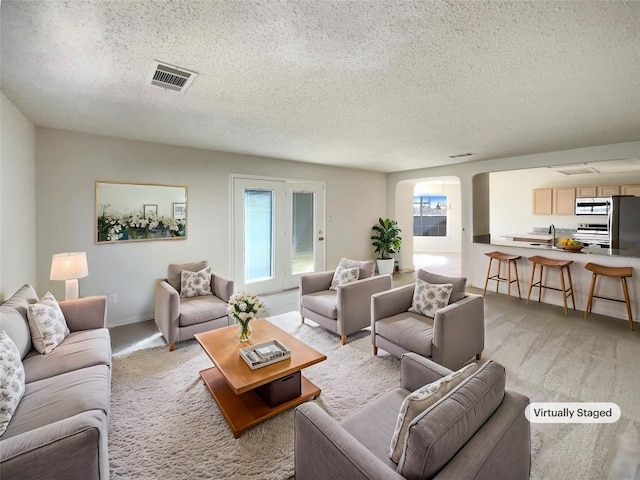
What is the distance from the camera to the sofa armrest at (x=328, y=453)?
3.60ft

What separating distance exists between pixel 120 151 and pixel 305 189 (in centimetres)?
303

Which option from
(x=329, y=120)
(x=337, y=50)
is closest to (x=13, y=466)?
(x=337, y=50)

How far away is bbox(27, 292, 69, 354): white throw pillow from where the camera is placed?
221 cm

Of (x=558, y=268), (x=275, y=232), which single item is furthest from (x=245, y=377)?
(x=558, y=268)

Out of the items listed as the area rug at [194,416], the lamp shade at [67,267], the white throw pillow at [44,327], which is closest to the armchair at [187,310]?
the area rug at [194,416]

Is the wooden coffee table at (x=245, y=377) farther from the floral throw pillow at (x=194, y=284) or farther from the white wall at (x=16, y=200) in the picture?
the white wall at (x=16, y=200)

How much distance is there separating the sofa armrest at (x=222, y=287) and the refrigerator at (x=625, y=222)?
6.32m

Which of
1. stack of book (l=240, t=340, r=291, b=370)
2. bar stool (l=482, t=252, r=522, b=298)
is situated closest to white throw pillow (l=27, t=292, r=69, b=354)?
stack of book (l=240, t=340, r=291, b=370)

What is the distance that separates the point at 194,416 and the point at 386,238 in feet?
18.3

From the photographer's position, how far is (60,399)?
5.49 feet

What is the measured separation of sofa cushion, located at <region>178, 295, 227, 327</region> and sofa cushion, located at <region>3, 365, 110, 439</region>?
121 cm

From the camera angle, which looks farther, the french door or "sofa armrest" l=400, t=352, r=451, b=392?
the french door

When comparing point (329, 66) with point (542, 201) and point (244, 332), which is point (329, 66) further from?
point (542, 201)

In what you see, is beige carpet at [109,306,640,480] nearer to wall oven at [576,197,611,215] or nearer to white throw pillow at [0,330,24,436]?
white throw pillow at [0,330,24,436]
